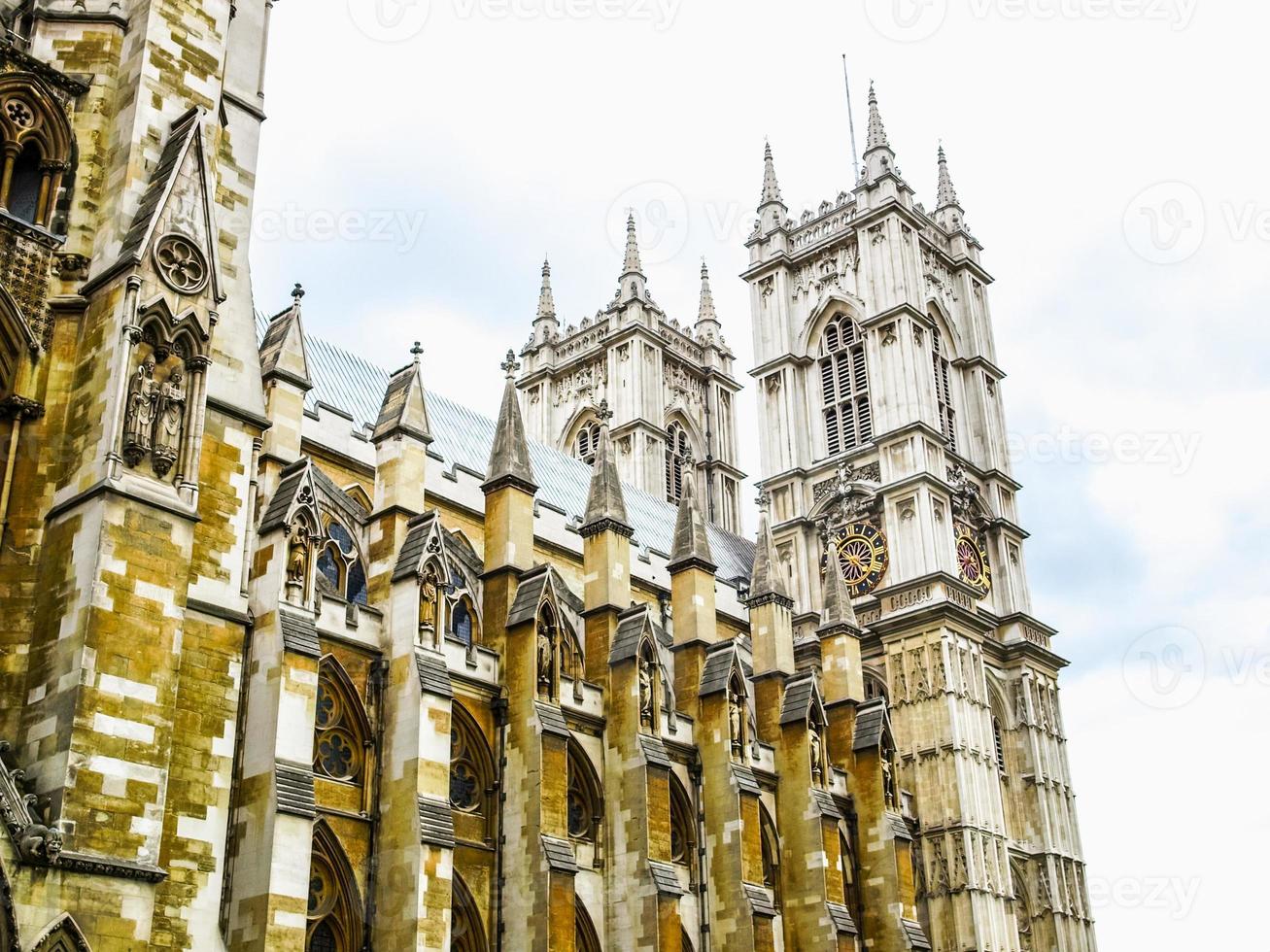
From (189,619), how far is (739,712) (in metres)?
20.8

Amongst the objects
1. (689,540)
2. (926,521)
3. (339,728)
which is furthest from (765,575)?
(339,728)

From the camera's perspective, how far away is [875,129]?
48.2 meters

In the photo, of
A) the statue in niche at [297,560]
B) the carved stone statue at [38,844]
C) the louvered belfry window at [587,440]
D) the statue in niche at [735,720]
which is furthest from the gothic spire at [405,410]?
the louvered belfry window at [587,440]

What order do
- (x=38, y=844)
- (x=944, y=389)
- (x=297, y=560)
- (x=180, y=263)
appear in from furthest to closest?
1. (x=944, y=389)
2. (x=297, y=560)
3. (x=180, y=263)
4. (x=38, y=844)

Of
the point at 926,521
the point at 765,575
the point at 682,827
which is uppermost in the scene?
the point at 926,521

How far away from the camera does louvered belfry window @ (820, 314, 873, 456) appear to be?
1753 inches

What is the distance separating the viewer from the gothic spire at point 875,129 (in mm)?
47219

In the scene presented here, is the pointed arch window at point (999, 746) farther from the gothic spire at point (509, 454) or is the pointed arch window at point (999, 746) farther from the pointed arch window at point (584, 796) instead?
the gothic spire at point (509, 454)

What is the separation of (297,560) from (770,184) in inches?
1239

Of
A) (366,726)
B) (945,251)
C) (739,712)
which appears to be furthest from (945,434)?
(366,726)

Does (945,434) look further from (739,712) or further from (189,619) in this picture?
(189,619)

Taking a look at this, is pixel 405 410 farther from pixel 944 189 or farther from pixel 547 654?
pixel 944 189

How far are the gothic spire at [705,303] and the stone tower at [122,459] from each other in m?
43.3

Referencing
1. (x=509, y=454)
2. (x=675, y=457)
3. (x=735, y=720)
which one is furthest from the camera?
(x=675, y=457)
